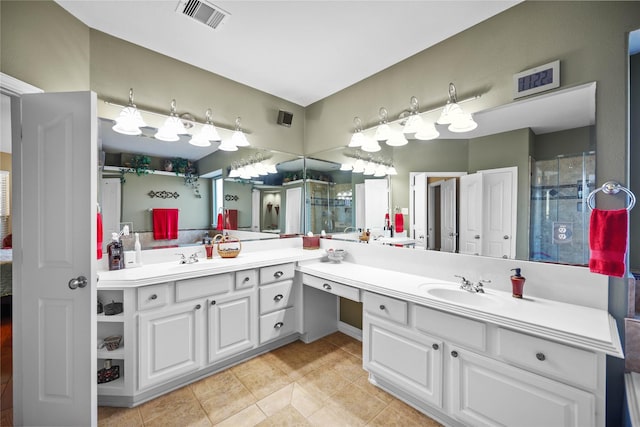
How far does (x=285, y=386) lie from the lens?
2018 millimetres

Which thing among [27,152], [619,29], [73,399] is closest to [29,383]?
[73,399]

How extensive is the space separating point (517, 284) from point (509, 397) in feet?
1.99

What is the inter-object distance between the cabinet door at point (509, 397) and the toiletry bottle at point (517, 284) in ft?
1.52

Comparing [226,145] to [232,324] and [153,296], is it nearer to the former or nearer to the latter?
[153,296]

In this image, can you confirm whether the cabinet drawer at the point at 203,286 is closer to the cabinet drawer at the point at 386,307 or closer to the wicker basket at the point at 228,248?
the wicker basket at the point at 228,248

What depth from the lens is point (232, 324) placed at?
7.11 ft

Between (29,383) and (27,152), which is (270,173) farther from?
(29,383)

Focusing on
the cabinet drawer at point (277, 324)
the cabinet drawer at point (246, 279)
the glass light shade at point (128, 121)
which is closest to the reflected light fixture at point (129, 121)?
the glass light shade at point (128, 121)

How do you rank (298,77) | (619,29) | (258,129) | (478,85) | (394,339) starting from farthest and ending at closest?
(258,129) → (298,77) → (478,85) → (394,339) → (619,29)

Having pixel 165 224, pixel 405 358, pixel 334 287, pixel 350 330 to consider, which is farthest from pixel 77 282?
pixel 350 330

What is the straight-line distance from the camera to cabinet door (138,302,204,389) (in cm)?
178

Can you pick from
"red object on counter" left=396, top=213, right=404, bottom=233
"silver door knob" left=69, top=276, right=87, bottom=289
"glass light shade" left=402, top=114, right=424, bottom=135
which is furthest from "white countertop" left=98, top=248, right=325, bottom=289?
"glass light shade" left=402, top=114, right=424, bottom=135

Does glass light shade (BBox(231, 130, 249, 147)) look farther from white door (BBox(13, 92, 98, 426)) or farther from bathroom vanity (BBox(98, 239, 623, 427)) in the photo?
white door (BBox(13, 92, 98, 426))

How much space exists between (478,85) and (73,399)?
315cm
